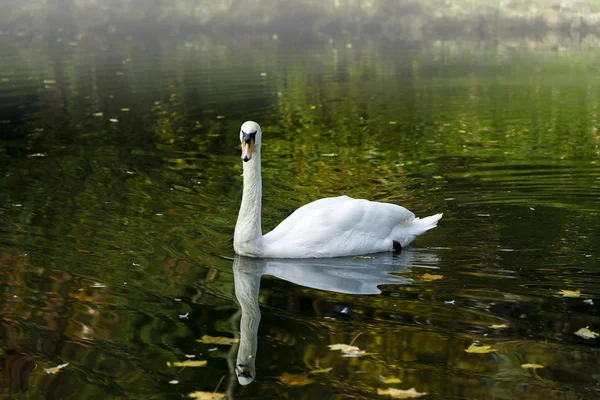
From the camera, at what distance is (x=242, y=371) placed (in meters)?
6.07

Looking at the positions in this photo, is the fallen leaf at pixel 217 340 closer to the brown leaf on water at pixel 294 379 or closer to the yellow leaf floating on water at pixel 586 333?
the brown leaf on water at pixel 294 379

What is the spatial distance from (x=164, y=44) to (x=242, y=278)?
41402 millimetres

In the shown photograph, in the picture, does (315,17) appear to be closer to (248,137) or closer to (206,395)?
(248,137)

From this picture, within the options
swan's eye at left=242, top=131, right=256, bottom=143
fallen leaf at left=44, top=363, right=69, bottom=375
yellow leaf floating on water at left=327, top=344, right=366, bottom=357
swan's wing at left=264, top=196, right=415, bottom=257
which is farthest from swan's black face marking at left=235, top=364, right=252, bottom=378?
swan's eye at left=242, top=131, right=256, bottom=143

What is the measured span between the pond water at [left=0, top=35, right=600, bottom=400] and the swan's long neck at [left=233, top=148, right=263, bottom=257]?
15 centimetres

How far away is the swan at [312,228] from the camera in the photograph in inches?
340

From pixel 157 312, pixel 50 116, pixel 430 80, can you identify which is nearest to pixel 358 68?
pixel 430 80

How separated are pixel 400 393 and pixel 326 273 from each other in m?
2.76

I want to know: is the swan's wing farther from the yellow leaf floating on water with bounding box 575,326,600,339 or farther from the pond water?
the yellow leaf floating on water with bounding box 575,326,600,339

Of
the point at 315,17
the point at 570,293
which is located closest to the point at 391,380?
the point at 570,293

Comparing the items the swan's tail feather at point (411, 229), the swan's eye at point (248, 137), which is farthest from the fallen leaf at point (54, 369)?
the swan's tail feather at point (411, 229)

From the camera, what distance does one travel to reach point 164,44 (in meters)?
48.2

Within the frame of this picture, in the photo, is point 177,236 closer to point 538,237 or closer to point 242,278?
point 242,278

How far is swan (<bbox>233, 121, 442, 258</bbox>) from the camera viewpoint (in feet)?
28.4
